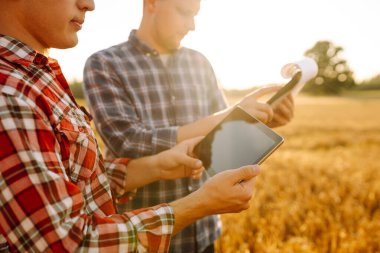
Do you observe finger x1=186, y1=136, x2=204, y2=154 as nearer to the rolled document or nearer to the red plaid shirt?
the rolled document

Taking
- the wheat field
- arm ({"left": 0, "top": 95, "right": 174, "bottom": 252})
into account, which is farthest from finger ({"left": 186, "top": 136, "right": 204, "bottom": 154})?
the wheat field

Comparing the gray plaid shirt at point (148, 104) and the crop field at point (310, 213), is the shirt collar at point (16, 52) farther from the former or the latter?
the crop field at point (310, 213)

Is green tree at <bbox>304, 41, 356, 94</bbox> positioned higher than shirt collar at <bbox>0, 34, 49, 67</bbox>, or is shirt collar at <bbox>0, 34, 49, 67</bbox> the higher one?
shirt collar at <bbox>0, 34, 49, 67</bbox>

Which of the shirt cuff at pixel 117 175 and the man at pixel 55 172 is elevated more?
the man at pixel 55 172

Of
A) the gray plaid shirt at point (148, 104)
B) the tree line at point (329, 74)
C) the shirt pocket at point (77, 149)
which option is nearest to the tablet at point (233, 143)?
the gray plaid shirt at point (148, 104)

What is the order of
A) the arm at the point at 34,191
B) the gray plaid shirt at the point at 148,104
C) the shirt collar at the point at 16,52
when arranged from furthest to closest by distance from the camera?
the gray plaid shirt at the point at 148,104, the shirt collar at the point at 16,52, the arm at the point at 34,191

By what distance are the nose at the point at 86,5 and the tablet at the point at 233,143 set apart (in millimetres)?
700

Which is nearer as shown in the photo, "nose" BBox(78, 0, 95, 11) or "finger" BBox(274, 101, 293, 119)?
"nose" BBox(78, 0, 95, 11)

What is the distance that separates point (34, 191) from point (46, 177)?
0.13ft

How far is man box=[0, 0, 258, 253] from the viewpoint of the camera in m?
0.88

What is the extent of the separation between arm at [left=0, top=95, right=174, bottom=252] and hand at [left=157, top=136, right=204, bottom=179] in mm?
711

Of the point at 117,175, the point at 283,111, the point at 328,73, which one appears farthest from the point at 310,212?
the point at 328,73

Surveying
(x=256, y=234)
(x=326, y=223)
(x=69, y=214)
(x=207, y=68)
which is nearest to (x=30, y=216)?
(x=69, y=214)

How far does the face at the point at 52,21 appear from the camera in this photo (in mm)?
1044
